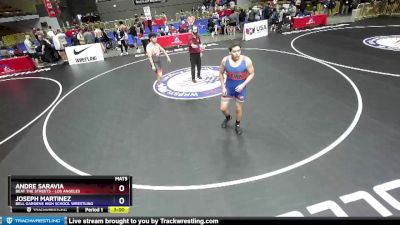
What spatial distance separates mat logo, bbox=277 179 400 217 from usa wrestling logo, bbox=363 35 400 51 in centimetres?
1004

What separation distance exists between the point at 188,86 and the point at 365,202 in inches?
288

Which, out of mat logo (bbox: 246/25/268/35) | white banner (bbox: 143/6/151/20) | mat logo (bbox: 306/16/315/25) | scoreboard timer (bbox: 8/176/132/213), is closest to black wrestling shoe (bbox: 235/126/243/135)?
scoreboard timer (bbox: 8/176/132/213)

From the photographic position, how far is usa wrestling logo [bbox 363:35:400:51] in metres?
12.7

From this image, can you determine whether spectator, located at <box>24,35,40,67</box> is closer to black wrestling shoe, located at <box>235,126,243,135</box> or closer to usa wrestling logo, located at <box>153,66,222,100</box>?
usa wrestling logo, located at <box>153,66,222,100</box>

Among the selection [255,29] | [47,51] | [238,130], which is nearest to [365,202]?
[238,130]

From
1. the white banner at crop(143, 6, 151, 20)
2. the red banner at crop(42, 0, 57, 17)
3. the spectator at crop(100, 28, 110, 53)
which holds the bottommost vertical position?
the spectator at crop(100, 28, 110, 53)

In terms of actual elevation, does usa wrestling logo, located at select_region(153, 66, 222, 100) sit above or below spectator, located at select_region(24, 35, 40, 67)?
below

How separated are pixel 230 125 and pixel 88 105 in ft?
18.2

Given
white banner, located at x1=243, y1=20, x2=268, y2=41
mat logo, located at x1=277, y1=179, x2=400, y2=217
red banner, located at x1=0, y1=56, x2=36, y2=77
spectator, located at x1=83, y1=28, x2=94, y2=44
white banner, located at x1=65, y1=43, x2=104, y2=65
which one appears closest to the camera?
mat logo, located at x1=277, y1=179, x2=400, y2=217

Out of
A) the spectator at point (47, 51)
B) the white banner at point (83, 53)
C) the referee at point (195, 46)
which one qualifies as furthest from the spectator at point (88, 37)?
the referee at point (195, 46)

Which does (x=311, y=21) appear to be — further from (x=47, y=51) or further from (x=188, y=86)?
(x=47, y=51)

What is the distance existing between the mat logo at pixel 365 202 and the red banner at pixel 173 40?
1501 centimetres

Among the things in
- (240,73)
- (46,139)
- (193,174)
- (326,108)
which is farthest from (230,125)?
(46,139)

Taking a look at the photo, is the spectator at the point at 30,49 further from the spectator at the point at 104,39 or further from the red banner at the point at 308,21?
the red banner at the point at 308,21
